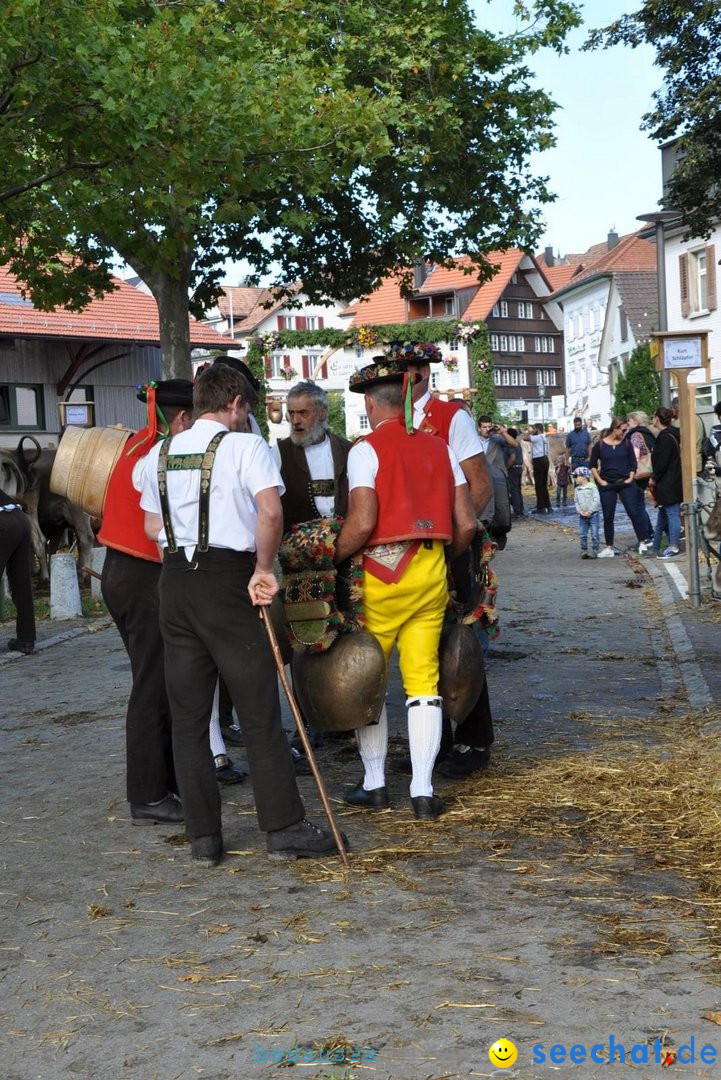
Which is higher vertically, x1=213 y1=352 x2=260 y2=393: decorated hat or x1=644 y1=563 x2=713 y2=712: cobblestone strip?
x1=213 y1=352 x2=260 y2=393: decorated hat

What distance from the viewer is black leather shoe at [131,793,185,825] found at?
22.0ft

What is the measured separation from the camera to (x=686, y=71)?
19.4 metres

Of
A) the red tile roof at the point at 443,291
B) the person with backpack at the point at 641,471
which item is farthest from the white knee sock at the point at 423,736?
the red tile roof at the point at 443,291

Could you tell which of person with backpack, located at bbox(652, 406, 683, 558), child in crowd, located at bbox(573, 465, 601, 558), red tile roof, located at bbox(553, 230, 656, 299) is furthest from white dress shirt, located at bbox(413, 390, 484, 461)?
red tile roof, located at bbox(553, 230, 656, 299)

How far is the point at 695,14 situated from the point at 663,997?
1695cm

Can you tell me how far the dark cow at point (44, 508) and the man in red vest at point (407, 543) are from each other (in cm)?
1289

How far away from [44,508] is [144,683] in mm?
13279

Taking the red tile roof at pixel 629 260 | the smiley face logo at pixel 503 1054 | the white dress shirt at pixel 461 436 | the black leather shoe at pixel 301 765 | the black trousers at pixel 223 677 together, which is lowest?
the black leather shoe at pixel 301 765

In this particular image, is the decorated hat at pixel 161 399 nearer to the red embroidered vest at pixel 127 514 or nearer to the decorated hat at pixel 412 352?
the red embroidered vest at pixel 127 514

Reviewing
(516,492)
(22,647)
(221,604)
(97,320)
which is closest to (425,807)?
(221,604)

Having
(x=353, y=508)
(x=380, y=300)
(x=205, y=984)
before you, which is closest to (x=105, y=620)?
(x=353, y=508)

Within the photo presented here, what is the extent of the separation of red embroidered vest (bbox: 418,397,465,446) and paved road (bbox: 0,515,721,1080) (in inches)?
67.1

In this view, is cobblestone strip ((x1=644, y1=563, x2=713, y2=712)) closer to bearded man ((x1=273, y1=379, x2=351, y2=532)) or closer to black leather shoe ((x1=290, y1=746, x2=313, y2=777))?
black leather shoe ((x1=290, y1=746, x2=313, y2=777))

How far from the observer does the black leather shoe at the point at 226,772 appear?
757cm
